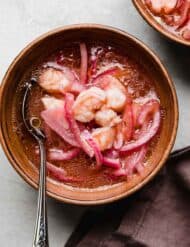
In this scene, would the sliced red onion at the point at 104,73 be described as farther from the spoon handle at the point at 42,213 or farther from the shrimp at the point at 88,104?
the spoon handle at the point at 42,213

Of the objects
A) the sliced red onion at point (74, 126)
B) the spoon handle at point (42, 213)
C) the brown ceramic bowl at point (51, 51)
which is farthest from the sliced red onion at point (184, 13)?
the spoon handle at point (42, 213)

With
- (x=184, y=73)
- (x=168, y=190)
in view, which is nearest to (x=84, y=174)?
(x=168, y=190)

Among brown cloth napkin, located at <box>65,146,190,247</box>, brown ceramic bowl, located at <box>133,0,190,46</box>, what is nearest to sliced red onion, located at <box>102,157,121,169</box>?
brown cloth napkin, located at <box>65,146,190,247</box>

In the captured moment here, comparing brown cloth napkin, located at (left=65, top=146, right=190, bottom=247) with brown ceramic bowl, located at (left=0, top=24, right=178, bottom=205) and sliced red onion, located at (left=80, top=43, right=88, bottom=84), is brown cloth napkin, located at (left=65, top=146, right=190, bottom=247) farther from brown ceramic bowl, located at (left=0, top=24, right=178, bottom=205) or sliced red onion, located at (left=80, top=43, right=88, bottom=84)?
sliced red onion, located at (left=80, top=43, right=88, bottom=84)

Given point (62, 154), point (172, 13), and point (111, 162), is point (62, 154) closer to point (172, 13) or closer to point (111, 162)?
point (111, 162)

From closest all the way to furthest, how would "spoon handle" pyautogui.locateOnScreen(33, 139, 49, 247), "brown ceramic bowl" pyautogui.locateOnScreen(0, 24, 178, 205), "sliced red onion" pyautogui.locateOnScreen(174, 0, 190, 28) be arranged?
"spoon handle" pyautogui.locateOnScreen(33, 139, 49, 247)
"brown ceramic bowl" pyautogui.locateOnScreen(0, 24, 178, 205)
"sliced red onion" pyautogui.locateOnScreen(174, 0, 190, 28)

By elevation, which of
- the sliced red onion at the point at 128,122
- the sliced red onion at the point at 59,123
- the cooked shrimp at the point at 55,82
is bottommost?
the sliced red onion at the point at 128,122

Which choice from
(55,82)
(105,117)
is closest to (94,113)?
(105,117)

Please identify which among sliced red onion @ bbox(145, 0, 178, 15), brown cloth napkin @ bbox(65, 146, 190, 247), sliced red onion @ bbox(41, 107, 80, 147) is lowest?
brown cloth napkin @ bbox(65, 146, 190, 247)
